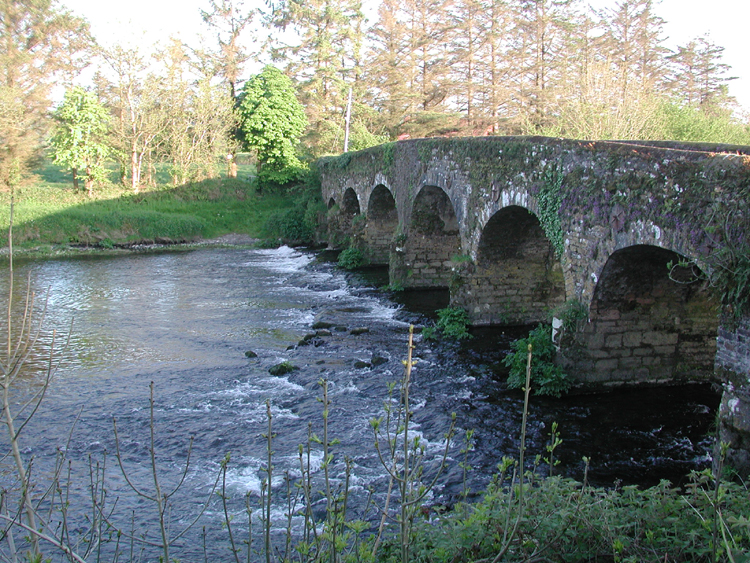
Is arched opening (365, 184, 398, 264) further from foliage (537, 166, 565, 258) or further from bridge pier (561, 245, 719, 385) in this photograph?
bridge pier (561, 245, 719, 385)

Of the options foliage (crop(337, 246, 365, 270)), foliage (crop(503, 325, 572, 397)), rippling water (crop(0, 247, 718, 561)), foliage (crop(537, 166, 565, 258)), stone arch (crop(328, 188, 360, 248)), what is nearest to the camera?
rippling water (crop(0, 247, 718, 561))

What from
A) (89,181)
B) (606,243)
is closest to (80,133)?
(89,181)

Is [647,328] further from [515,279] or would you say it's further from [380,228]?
[380,228]

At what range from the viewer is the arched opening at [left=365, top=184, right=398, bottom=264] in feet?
77.8

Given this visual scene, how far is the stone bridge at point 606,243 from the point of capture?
7.03 meters

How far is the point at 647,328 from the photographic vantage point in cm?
1008

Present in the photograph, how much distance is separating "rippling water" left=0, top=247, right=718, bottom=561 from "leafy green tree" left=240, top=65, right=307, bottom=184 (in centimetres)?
2172

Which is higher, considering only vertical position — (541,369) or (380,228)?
(380,228)

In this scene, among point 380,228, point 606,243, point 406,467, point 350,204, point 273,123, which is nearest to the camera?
point 406,467

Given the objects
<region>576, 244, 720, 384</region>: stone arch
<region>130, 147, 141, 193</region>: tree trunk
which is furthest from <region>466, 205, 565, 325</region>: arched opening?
<region>130, 147, 141, 193</region>: tree trunk

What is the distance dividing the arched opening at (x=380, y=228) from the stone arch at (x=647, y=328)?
46.8 ft

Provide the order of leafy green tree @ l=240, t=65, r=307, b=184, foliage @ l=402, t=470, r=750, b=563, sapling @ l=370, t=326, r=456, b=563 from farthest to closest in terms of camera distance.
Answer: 1. leafy green tree @ l=240, t=65, r=307, b=184
2. foliage @ l=402, t=470, r=750, b=563
3. sapling @ l=370, t=326, r=456, b=563

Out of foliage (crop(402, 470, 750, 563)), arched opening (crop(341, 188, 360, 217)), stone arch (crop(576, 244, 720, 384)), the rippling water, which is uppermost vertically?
arched opening (crop(341, 188, 360, 217))

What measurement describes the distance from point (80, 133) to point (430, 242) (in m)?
23.4
